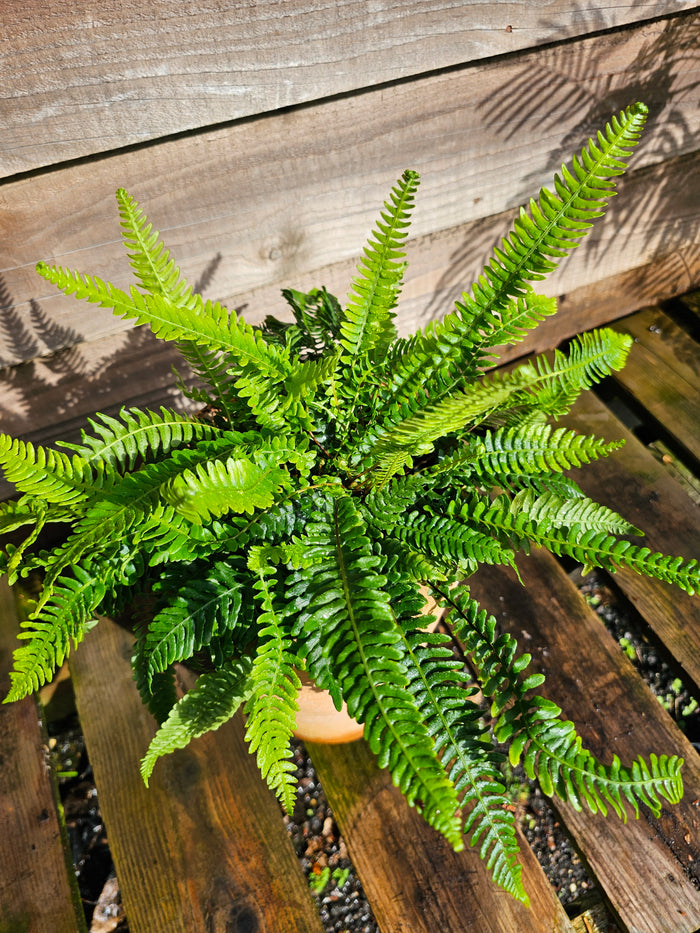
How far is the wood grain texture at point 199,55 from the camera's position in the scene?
3.59ft

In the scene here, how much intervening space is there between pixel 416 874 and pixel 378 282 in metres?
1.04

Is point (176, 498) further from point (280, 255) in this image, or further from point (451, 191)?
point (451, 191)

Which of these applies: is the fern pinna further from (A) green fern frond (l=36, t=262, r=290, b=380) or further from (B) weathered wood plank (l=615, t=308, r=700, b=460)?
(B) weathered wood plank (l=615, t=308, r=700, b=460)

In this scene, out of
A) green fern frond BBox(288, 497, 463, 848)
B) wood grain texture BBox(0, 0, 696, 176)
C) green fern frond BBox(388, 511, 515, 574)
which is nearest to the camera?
green fern frond BBox(288, 497, 463, 848)

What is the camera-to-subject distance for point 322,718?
1.31m

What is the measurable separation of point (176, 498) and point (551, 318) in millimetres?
1530

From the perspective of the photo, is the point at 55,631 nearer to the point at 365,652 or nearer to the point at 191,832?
the point at 365,652

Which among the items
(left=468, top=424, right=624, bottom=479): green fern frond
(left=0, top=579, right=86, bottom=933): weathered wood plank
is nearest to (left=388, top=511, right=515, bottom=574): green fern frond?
(left=468, top=424, right=624, bottom=479): green fern frond

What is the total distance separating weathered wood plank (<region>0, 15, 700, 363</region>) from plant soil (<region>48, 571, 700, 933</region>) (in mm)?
968

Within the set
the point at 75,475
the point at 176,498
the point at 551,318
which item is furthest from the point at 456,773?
the point at 551,318

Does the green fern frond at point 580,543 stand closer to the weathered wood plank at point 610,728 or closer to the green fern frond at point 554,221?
the green fern frond at point 554,221

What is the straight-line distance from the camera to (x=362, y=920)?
4.70ft

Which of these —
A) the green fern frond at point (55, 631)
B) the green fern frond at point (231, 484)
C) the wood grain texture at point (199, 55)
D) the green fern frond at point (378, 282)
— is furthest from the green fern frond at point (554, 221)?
the green fern frond at point (55, 631)

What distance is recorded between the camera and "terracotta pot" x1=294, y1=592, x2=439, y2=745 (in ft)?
4.03
